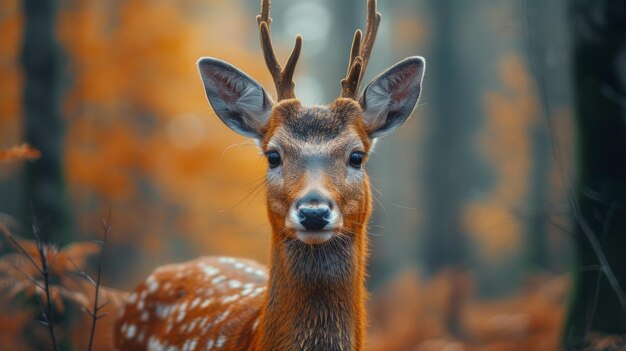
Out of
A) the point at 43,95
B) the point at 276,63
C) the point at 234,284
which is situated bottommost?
the point at 234,284

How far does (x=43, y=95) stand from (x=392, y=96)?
4.91 metres

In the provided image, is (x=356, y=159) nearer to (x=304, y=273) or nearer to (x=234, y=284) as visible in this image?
(x=304, y=273)

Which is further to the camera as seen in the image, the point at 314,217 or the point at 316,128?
the point at 316,128

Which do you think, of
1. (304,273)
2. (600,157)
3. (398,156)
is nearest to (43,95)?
(304,273)

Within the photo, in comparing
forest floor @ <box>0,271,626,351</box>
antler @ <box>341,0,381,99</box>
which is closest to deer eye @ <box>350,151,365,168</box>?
antler @ <box>341,0,381,99</box>

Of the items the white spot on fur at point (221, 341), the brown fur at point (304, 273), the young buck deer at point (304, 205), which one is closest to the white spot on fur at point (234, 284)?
the young buck deer at point (304, 205)

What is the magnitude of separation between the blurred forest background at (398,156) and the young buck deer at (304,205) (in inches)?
13.1

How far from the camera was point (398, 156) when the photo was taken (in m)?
23.5

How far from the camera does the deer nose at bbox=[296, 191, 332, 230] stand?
3.81 m

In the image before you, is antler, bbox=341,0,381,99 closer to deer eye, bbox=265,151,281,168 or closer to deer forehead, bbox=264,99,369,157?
deer forehead, bbox=264,99,369,157

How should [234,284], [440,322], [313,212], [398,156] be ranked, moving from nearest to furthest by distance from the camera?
[313,212], [234,284], [440,322], [398,156]

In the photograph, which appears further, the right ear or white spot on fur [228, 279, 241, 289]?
white spot on fur [228, 279, 241, 289]

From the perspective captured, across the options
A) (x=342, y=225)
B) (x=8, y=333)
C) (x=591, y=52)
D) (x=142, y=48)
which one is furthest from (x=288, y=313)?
(x=142, y=48)

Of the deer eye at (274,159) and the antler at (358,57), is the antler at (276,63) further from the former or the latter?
the deer eye at (274,159)
